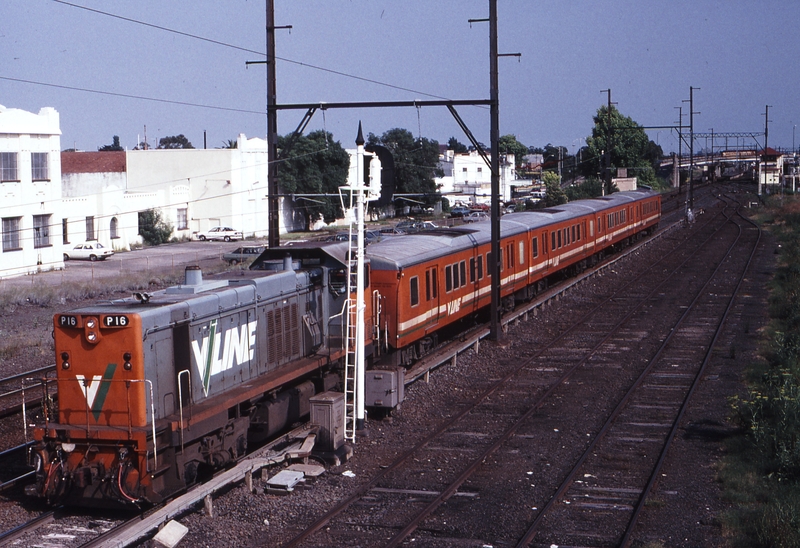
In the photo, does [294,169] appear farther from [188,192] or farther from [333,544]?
[333,544]

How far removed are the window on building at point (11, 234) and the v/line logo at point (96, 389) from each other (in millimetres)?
35085

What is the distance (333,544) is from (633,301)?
22.8 meters

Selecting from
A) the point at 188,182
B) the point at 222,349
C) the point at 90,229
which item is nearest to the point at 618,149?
the point at 188,182

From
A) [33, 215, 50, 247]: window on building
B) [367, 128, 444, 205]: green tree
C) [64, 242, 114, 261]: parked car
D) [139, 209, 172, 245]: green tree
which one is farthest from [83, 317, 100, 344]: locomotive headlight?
[367, 128, 444, 205]: green tree

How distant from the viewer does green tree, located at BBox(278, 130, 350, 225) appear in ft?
218

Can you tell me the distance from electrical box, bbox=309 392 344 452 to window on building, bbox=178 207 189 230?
53.1 m

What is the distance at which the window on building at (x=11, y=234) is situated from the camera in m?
42.8

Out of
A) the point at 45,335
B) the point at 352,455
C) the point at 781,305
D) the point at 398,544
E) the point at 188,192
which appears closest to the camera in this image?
the point at 398,544

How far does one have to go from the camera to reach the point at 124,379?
1105cm

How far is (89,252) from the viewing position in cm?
5084

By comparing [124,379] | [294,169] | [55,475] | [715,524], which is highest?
[294,169]

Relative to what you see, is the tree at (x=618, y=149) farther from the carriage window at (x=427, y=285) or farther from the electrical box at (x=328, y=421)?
the electrical box at (x=328, y=421)

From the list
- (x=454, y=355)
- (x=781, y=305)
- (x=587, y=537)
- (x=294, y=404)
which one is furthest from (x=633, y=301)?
(x=587, y=537)

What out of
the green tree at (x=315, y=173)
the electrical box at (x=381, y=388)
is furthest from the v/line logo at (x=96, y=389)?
the green tree at (x=315, y=173)
